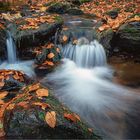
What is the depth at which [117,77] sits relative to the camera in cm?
695

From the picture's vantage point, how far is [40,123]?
3.51m

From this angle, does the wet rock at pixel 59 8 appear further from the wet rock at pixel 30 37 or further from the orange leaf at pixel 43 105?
the orange leaf at pixel 43 105

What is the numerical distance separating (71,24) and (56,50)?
1.68m

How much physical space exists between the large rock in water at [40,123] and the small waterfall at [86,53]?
13.6ft

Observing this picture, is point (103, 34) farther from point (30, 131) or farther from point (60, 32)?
point (30, 131)

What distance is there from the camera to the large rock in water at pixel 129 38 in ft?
25.6

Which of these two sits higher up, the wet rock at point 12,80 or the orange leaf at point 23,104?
the orange leaf at point 23,104

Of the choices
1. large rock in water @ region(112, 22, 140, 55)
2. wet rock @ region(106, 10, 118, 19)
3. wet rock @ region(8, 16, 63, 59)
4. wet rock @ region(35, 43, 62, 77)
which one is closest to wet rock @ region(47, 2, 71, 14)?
wet rock @ region(106, 10, 118, 19)

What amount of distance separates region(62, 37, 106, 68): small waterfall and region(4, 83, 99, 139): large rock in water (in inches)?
163

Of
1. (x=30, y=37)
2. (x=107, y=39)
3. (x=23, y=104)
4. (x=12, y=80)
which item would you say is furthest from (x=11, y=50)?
(x=23, y=104)

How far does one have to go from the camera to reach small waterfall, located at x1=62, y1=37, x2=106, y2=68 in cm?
788

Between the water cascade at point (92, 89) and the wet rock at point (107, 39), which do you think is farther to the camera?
the wet rock at point (107, 39)

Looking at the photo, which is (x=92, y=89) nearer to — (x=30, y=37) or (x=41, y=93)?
(x=41, y=93)

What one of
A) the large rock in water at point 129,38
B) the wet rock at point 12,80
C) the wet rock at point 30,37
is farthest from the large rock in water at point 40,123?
the large rock in water at point 129,38
